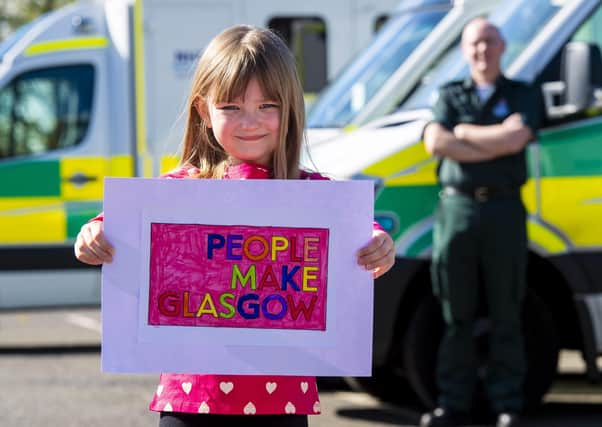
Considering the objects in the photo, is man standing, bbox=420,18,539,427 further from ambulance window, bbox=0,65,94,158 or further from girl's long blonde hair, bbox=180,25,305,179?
ambulance window, bbox=0,65,94,158

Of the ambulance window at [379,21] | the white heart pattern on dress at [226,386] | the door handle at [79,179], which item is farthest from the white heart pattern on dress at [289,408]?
the ambulance window at [379,21]

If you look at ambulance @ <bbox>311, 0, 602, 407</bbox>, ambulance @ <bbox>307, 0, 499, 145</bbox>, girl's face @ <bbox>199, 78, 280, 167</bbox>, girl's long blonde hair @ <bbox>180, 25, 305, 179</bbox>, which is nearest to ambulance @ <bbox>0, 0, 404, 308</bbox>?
ambulance @ <bbox>307, 0, 499, 145</bbox>

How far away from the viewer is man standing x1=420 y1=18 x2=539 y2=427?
644 centimetres

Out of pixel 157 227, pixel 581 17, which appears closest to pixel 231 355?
pixel 157 227

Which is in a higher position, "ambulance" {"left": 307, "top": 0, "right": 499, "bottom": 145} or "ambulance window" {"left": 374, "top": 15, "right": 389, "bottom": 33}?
"ambulance window" {"left": 374, "top": 15, "right": 389, "bottom": 33}

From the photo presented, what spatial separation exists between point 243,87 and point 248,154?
0.16m

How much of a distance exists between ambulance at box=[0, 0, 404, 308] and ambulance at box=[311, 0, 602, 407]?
3372mm

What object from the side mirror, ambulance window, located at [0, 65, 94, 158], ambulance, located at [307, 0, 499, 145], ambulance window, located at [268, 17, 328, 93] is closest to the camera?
the side mirror

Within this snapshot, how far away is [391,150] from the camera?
22.5 feet

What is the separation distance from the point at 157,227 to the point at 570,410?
469 cm

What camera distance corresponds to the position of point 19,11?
2973cm

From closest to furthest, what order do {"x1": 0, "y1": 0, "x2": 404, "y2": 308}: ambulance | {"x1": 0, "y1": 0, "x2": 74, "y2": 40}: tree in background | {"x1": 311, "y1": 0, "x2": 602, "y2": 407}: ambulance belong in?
1. {"x1": 311, "y1": 0, "x2": 602, "y2": 407}: ambulance
2. {"x1": 0, "y1": 0, "x2": 404, "y2": 308}: ambulance
3. {"x1": 0, "y1": 0, "x2": 74, "y2": 40}: tree in background

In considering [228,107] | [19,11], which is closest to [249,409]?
[228,107]

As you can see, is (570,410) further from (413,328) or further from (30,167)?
(30,167)
